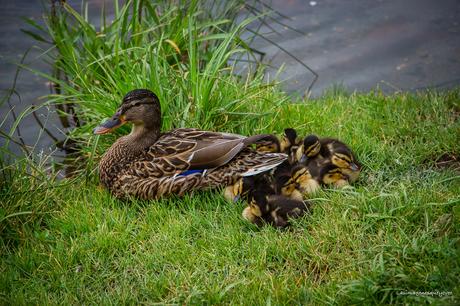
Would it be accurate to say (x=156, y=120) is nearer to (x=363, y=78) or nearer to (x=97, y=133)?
(x=97, y=133)

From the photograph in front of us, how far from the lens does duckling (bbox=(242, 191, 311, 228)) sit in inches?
142

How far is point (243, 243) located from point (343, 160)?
0.82 m

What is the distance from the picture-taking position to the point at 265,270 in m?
3.30

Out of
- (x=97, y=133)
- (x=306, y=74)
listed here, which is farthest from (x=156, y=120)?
(x=306, y=74)

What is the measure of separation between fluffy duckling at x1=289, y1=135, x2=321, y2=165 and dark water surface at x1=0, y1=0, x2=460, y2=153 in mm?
2065

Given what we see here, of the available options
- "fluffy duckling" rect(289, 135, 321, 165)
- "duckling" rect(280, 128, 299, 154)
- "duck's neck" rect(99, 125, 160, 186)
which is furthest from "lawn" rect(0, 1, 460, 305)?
"duckling" rect(280, 128, 299, 154)

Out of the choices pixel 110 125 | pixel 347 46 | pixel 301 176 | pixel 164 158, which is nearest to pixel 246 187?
pixel 301 176

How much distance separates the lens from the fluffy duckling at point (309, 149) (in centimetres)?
393

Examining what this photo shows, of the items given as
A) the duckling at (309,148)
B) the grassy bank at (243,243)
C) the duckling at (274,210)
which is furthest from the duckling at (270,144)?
the duckling at (274,210)

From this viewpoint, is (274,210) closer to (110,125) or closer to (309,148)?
(309,148)

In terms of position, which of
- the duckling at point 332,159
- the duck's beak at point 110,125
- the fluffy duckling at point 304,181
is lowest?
the fluffy duckling at point 304,181

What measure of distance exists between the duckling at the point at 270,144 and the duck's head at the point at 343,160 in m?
0.45

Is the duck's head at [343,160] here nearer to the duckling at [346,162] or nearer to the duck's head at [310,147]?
the duckling at [346,162]

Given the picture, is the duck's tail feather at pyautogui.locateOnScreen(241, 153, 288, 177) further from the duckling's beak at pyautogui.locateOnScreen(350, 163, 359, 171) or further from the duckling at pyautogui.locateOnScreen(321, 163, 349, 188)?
the duckling's beak at pyautogui.locateOnScreen(350, 163, 359, 171)
